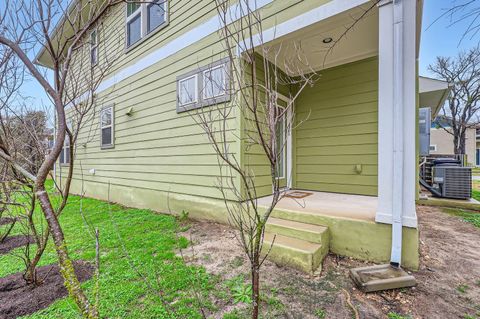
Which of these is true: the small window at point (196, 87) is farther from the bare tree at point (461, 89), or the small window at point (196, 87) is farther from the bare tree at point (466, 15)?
the bare tree at point (461, 89)

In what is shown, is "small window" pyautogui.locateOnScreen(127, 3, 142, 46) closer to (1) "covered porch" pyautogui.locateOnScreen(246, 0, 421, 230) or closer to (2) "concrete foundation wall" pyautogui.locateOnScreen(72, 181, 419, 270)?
(1) "covered porch" pyautogui.locateOnScreen(246, 0, 421, 230)

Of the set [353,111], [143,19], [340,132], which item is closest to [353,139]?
[340,132]

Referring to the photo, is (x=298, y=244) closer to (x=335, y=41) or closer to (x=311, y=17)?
(x=311, y=17)

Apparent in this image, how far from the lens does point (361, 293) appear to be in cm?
208

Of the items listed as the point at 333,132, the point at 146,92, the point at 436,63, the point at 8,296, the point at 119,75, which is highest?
the point at 436,63

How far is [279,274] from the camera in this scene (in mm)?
2402

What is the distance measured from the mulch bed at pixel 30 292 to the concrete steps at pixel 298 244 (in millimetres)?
2111

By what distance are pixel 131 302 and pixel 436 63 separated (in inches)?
802

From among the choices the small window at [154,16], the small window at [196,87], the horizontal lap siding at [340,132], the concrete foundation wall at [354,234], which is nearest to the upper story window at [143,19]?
the small window at [154,16]

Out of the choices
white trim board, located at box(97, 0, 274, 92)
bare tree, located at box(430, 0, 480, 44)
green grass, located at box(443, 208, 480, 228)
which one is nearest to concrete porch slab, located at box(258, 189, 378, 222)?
green grass, located at box(443, 208, 480, 228)

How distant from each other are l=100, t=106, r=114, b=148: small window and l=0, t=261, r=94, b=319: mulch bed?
186 inches

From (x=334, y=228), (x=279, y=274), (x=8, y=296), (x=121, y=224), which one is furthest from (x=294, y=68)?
(x=8, y=296)

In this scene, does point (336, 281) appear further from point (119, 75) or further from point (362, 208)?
point (119, 75)

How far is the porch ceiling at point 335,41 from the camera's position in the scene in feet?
9.46
